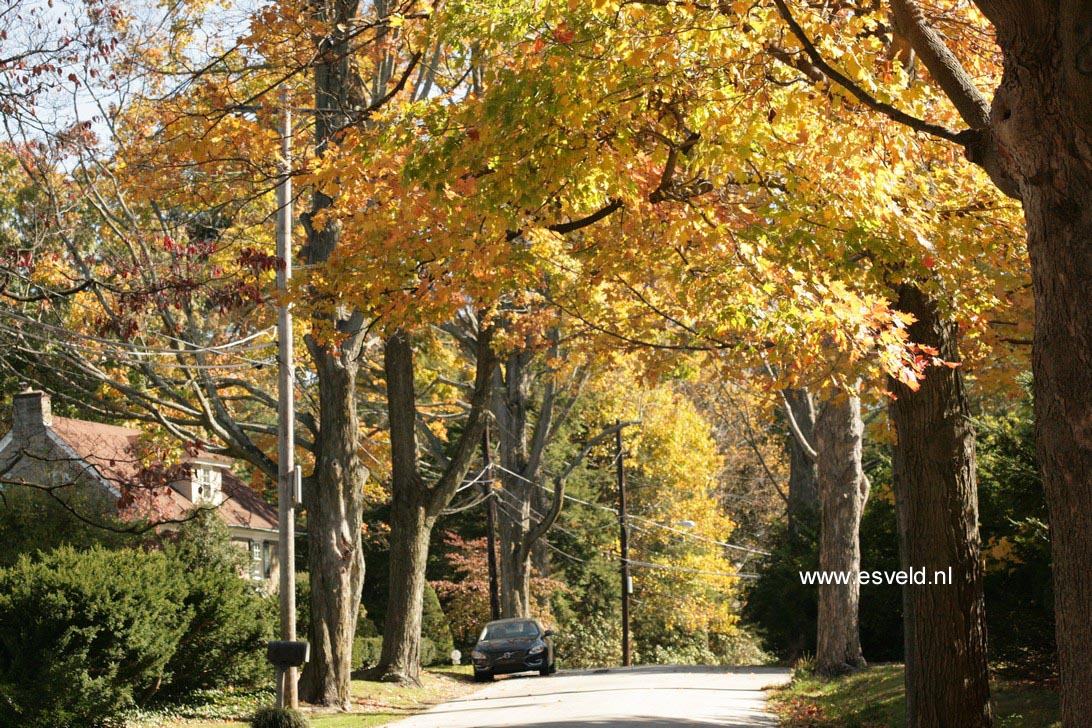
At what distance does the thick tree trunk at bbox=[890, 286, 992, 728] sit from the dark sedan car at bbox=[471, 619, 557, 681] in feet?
60.0

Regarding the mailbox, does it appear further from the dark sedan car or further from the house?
the dark sedan car

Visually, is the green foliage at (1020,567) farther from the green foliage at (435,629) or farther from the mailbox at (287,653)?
the green foliage at (435,629)

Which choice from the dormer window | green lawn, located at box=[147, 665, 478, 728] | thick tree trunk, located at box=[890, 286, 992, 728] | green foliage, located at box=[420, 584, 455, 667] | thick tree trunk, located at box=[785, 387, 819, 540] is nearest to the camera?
thick tree trunk, located at box=[890, 286, 992, 728]

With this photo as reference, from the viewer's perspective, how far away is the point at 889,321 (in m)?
10.2

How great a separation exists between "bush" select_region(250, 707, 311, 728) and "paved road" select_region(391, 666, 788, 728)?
2.62m

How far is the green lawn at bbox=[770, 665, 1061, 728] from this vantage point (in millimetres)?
11500

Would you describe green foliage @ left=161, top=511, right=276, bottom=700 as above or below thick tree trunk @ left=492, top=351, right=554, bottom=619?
below

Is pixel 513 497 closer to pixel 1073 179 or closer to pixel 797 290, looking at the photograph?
pixel 797 290

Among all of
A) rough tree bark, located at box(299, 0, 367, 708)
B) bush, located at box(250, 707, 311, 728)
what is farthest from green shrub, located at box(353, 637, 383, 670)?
bush, located at box(250, 707, 311, 728)

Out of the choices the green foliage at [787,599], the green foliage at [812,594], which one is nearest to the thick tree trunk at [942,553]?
the green foliage at [812,594]

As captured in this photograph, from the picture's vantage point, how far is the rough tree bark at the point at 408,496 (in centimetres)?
2228

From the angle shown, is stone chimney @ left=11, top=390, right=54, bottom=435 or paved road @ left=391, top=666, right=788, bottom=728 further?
stone chimney @ left=11, top=390, right=54, bottom=435

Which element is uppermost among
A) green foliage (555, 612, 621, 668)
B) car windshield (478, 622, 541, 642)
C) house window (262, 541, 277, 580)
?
house window (262, 541, 277, 580)

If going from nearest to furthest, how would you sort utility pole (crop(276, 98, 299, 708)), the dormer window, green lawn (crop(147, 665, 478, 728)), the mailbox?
1. the mailbox
2. green lawn (crop(147, 665, 478, 728))
3. utility pole (crop(276, 98, 299, 708))
4. the dormer window
